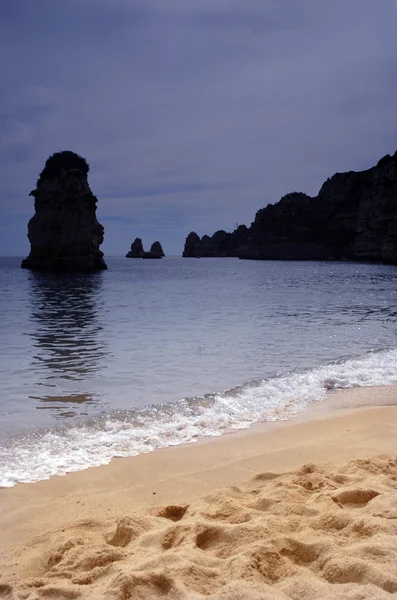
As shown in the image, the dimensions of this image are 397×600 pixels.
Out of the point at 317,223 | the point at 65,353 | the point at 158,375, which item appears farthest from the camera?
the point at 317,223

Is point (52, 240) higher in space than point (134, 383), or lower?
higher

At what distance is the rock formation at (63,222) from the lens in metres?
62.0

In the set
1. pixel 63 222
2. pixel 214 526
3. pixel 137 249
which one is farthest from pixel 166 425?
pixel 137 249

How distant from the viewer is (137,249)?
614ft

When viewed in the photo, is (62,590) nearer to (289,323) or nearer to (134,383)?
(134,383)

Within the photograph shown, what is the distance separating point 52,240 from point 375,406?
198ft

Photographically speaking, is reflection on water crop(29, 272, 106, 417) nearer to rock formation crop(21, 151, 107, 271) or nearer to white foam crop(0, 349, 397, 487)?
white foam crop(0, 349, 397, 487)

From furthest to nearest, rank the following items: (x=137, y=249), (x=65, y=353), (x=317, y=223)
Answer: (x=137, y=249)
(x=317, y=223)
(x=65, y=353)

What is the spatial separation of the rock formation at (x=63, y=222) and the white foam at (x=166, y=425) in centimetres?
5658

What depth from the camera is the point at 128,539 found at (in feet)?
10.5

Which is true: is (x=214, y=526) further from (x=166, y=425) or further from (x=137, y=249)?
(x=137, y=249)

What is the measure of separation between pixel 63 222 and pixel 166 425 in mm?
59414

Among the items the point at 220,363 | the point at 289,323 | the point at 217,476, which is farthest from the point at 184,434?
the point at 289,323

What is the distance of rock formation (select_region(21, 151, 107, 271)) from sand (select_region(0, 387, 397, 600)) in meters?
59.6
